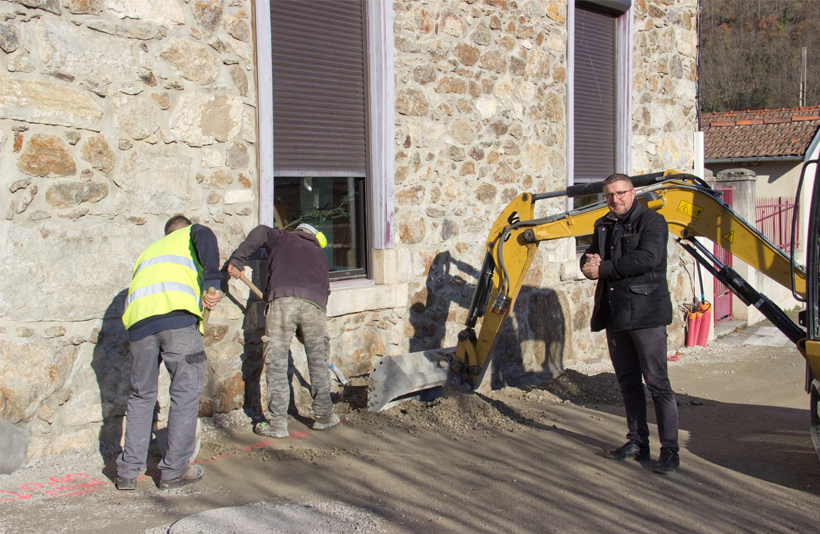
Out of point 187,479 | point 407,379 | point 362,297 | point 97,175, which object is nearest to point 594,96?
point 362,297

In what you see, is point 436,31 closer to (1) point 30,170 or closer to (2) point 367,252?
(2) point 367,252

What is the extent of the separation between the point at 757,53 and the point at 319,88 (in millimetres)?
45378

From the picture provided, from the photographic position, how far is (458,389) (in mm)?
6336

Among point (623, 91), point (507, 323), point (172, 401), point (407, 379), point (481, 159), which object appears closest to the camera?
point (172, 401)

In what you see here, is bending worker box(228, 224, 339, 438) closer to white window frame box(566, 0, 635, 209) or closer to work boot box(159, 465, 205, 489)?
work boot box(159, 465, 205, 489)

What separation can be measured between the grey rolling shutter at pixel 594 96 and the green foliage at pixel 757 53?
33060mm

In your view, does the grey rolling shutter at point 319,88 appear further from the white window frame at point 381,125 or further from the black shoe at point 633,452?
the black shoe at point 633,452

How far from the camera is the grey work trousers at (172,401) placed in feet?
14.8

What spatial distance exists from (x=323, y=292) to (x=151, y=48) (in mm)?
2133

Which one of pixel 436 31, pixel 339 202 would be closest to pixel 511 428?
pixel 339 202

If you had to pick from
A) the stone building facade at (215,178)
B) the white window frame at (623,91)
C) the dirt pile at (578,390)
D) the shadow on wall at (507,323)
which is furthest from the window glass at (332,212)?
the white window frame at (623,91)

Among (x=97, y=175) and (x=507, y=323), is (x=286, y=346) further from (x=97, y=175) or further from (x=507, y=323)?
(x=507, y=323)

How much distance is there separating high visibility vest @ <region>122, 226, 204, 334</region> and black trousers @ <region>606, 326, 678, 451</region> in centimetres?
273

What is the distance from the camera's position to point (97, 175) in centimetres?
514
